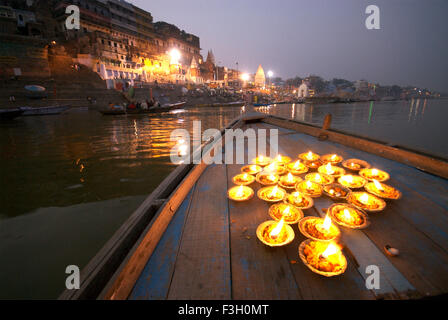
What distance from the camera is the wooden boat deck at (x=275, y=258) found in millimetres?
1464

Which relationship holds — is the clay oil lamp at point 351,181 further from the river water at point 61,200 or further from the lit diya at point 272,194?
the river water at point 61,200

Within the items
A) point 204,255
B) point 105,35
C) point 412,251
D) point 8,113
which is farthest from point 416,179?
point 105,35

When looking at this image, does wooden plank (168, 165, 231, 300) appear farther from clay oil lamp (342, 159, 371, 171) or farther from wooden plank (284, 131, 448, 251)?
clay oil lamp (342, 159, 371, 171)

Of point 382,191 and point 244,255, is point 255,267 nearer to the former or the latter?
point 244,255

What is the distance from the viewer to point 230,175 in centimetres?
371

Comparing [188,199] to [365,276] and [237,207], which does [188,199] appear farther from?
[365,276]

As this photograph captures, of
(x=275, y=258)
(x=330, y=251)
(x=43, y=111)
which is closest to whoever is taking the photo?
(x=330, y=251)

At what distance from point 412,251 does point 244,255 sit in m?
1.58

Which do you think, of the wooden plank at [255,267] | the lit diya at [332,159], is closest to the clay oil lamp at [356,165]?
the lit diya at [332,159]

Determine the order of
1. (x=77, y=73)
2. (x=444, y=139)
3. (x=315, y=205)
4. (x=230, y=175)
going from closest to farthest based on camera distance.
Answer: (x=315, y=205), (x=230, y=175), (x=444, y=139), (x=77, y=73)

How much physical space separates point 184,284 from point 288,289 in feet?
2.76

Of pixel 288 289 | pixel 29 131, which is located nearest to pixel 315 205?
pixel 288 289

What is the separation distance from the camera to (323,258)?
5.24 ft

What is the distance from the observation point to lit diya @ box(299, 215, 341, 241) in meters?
1.81
